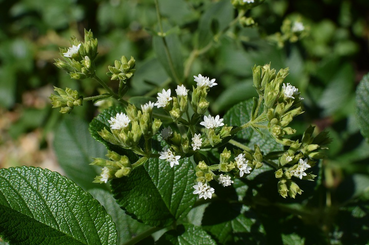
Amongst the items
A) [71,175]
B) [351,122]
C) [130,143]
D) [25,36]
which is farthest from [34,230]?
[25,36]

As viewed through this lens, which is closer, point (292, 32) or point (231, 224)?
point (231, 224)

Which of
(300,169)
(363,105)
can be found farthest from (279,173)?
(363,105)

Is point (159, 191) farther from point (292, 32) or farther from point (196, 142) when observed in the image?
point (292, 32)

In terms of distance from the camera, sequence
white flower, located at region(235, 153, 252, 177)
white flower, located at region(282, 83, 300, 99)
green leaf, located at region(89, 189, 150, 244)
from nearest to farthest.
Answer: white flower, located at region(235, 153, 252, 177) → white flower, located at region(282, 83, 300, 99) → green leaf, located at region(89, 189, 150, 244)

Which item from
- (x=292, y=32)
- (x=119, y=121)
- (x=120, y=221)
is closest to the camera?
(x=119, y=121)

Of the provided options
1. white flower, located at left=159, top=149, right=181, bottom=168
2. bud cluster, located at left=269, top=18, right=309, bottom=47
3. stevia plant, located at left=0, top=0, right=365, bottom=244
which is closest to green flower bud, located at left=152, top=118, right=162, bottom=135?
stevia plant, located at left=0, top=0, right=365, bottom=244

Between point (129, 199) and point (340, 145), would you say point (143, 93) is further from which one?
point (340, 145)

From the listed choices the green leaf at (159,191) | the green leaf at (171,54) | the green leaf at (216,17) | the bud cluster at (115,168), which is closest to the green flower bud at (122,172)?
the bud cluster at (115,168)

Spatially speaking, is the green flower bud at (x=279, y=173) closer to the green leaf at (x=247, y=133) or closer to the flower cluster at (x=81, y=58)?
the green leaf at (x=247, y=133)

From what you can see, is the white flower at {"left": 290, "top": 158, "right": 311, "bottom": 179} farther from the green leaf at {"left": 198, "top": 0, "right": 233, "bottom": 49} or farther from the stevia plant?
the green leaf at {"left": 198, "top": 0, "right": 233, "bottom": 49}
